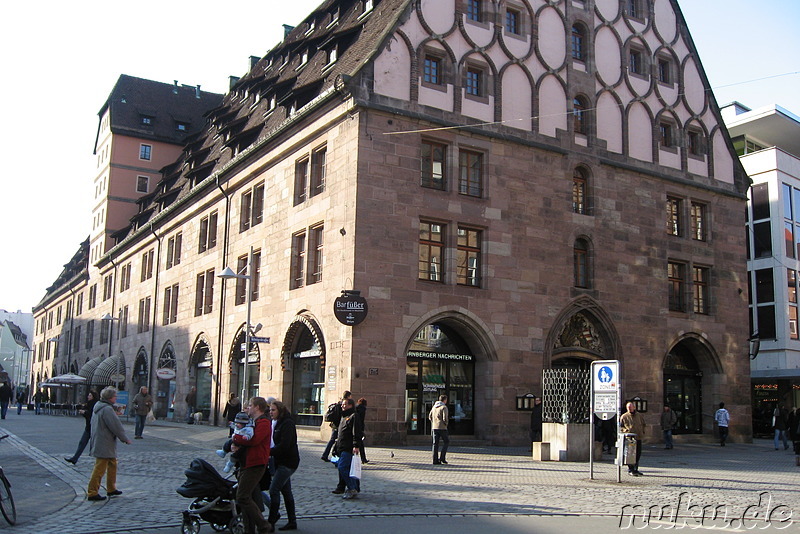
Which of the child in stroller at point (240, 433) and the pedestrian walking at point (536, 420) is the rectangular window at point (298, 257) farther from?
the child in stroller at point (240, 433)

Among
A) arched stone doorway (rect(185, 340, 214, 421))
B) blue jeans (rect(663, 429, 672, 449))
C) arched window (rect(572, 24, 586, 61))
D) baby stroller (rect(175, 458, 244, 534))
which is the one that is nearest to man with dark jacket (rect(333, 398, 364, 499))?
baby stroller (rect(175, 458, 244, 534))

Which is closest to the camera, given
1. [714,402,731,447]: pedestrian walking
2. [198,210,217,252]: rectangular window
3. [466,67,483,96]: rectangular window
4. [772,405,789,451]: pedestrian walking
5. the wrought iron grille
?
the wrought iron grille

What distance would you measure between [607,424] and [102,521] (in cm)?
1729

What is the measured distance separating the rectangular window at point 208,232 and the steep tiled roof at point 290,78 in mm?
2389

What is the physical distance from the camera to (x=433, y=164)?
89.1 feet

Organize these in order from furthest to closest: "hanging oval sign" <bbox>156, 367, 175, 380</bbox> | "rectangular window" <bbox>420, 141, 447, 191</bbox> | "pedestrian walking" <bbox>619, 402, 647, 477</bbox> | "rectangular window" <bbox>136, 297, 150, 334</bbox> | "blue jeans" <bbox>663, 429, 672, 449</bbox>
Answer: "rectangular window" <bbox>136, 297, 150, 334</bbox>, "hanging oval sign" <bbox>156, 367, 175, 380</bbox>, "blue jeans" <bbox>663, 429, 672, 449</bbox>, "rectangular window" <bbox>420, 141, 447, 191</bbox>, "pedestrian walking" <bbox>619, 402, 647, 477</bbox>

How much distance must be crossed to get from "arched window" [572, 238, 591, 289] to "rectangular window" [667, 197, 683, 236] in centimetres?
487

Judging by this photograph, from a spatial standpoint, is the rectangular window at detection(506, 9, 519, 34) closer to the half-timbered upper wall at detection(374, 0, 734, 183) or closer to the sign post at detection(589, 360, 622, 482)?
the half-timbered upper wall at detection(374, 0, 734, 183)

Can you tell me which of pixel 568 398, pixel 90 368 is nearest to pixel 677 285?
pixel 568 398

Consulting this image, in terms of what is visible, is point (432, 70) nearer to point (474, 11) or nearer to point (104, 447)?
point (474, 11)

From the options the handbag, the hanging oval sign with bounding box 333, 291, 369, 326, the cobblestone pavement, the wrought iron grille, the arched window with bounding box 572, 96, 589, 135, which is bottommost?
the cobblestone pavement

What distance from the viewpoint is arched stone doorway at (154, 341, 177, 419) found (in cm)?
4236

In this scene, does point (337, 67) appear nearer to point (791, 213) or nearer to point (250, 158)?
point (250, 158)

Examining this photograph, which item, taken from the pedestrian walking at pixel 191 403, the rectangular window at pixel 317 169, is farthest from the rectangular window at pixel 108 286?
the rectangular window at pixel 317 169
